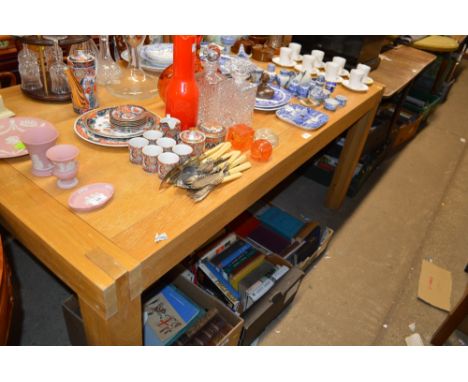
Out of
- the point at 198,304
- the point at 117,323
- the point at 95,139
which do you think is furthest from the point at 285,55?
the point at 117,323

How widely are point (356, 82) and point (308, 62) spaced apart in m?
0.23

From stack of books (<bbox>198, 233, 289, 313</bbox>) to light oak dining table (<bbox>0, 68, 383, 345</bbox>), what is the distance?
1.32 ft

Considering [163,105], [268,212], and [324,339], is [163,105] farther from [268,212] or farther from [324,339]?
[324,339]

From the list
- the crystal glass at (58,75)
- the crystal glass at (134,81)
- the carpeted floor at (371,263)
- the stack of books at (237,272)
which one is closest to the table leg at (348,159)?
the carpeted floor at (371,263)

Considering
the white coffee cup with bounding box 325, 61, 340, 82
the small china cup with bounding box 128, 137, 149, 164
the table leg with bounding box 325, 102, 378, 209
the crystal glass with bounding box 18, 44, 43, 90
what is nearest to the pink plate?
the small china cup with bounding box 128, 137, 149, 164

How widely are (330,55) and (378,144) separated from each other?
596 millimetres

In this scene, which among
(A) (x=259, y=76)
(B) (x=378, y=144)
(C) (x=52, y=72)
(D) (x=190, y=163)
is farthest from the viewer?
(B) (x=378, y=144)

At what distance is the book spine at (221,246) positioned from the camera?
1410mm

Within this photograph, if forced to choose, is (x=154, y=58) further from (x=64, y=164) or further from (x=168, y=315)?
(x=168, y=315)

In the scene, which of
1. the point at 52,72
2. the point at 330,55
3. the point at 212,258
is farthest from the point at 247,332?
the point at 330,55

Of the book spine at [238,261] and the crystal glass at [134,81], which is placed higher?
the crystal glass at [134,81]

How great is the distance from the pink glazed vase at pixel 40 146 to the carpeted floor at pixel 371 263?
2.21 feet

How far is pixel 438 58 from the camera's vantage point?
279cm

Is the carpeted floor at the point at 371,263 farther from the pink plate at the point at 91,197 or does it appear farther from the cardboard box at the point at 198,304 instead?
the pink plate at the point at 91,197
